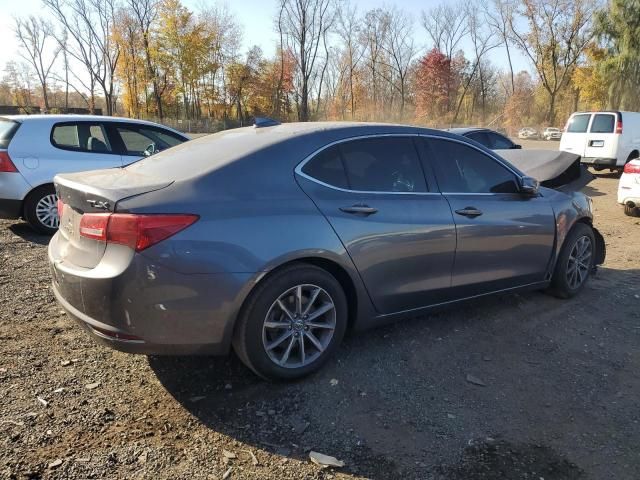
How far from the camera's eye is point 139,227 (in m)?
2.60

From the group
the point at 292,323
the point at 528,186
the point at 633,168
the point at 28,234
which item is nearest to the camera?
the point at 292,323

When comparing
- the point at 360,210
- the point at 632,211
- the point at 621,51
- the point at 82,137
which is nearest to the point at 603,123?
the point at 632,211

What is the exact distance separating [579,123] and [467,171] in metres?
13.4

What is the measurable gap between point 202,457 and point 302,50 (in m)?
54.6

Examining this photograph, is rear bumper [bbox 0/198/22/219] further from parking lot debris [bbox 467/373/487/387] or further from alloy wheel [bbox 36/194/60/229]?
parking lot debris [bbox 467/373/487/387]

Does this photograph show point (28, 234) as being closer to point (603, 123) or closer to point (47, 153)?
point (47, 153)

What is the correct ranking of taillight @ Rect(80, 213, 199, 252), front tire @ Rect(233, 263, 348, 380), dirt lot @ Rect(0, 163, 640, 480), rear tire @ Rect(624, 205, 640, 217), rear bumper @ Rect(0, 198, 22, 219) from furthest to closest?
1. rear tire @ Rect(624, 205, 640, 217)
2. rear bumper @ Rect(0, 198, 22, 219)
3. front tire @ Rect(233, 263, 348, 380)
4. taillight @ Rect(80, 213, 199, 252)
5. dirt lot @ Rect(0, 163, 640, 480)

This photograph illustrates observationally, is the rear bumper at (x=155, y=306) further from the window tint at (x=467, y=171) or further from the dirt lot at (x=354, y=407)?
the window tint at (x=467, y=171)

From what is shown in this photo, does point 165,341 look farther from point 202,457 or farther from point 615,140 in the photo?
point 615,140

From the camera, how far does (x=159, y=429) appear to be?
2693mm

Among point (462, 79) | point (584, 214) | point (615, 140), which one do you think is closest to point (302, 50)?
point (462, 79)

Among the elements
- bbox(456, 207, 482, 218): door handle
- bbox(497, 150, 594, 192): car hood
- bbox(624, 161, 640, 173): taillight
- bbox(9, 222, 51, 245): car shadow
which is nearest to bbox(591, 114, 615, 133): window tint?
bbox(624, 161, 640, 173): taillight

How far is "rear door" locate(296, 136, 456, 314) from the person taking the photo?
3.22 metres

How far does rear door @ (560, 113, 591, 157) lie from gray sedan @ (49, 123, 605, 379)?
41.2ft
